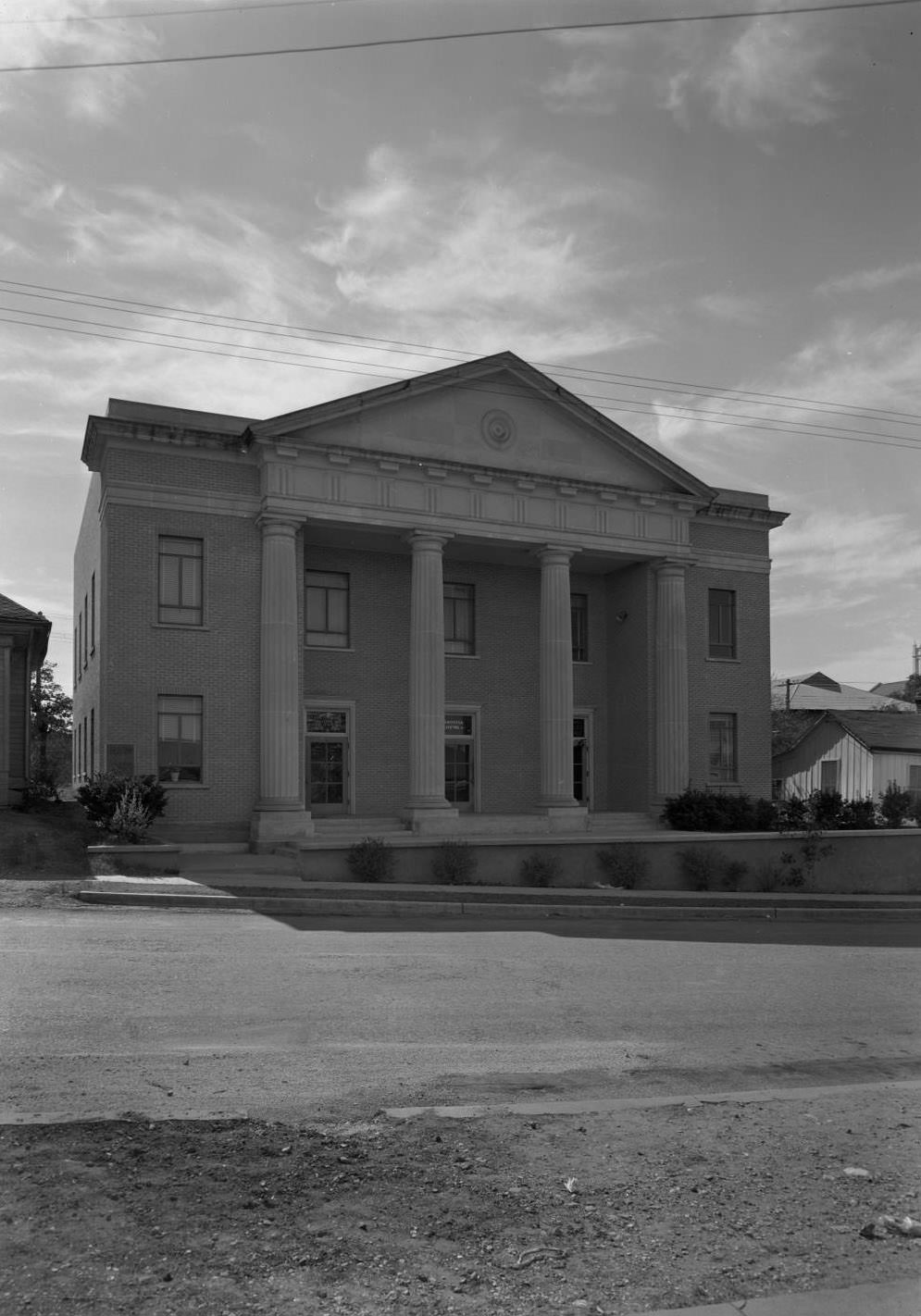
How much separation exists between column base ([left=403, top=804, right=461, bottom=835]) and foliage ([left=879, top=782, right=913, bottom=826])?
1217 cm

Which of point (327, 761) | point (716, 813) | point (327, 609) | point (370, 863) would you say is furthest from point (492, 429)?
point (370, 863)

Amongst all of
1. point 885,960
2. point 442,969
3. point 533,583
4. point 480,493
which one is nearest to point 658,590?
point 533,583

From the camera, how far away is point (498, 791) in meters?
32.9

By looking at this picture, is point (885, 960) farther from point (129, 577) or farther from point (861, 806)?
point (129, 577)

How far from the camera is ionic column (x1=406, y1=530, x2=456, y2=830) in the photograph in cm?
2858

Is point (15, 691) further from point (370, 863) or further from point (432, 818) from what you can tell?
point (370, 863)

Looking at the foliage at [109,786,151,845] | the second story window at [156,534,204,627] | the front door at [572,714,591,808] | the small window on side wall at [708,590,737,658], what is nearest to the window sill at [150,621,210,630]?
the second story window at [156,534,204,627]

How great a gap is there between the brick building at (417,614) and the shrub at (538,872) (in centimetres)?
654

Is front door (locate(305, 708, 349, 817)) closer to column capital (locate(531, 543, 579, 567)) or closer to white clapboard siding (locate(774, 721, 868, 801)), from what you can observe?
column capital (locate(531, 543, 579, 567))

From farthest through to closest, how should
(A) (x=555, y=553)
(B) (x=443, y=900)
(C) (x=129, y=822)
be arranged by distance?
1. (A) (x=555, y=553)
2. (C) (x=129, y=822)
3. (B) (x=443, y=900)

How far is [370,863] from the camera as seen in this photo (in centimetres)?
2020

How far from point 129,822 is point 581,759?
1716cm

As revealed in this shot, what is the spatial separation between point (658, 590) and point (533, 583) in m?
3.78

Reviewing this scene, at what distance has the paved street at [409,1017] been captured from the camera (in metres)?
6.68
